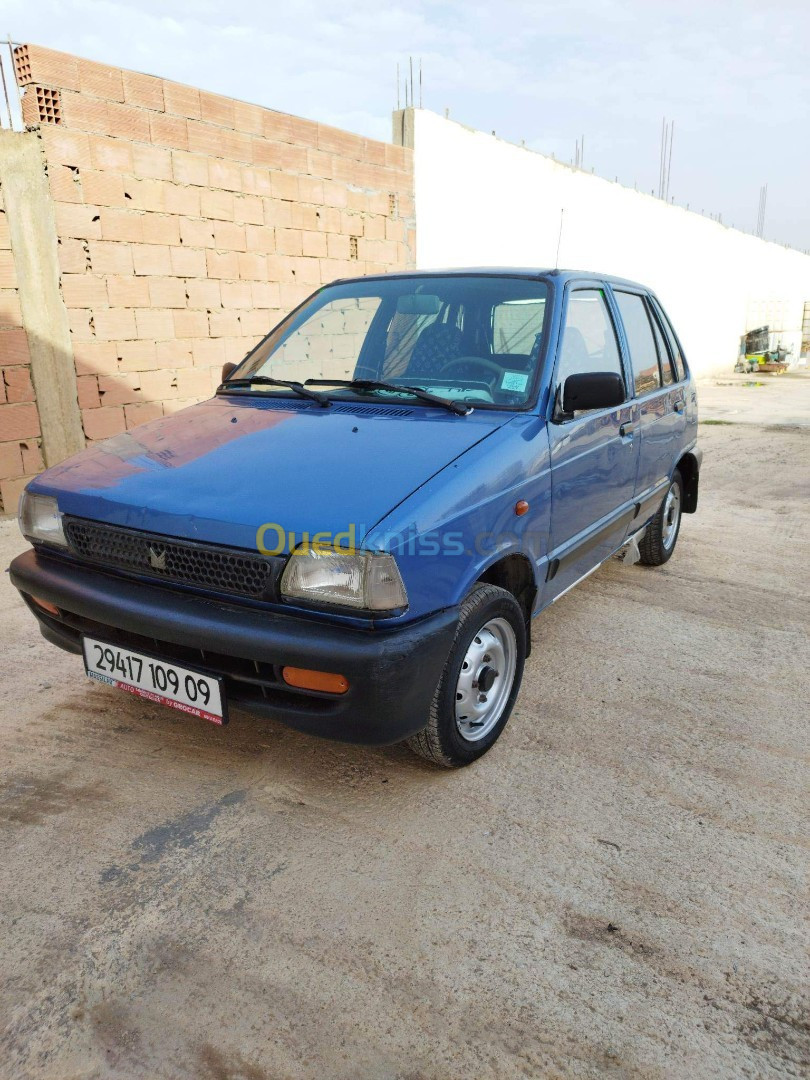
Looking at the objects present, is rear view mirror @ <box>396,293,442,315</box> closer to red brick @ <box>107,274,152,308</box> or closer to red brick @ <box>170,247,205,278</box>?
red brick @ <box>107,274,152,308</box>

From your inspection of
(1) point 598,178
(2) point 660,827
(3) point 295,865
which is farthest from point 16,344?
(1) point 598,178

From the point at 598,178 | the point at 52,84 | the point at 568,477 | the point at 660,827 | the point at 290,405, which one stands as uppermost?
the point at 598,178

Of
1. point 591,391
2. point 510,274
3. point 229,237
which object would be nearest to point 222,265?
point 229,237

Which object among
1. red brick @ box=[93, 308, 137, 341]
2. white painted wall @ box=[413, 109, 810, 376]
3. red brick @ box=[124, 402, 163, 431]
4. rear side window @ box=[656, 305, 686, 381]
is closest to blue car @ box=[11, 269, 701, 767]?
rear side window @ box=[656, 305, 686, 381]

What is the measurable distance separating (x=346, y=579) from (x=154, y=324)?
554 centimetres

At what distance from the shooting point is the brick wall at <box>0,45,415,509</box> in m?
6.01

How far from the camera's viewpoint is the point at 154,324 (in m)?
6.75

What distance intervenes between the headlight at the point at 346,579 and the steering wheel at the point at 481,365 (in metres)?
1.17

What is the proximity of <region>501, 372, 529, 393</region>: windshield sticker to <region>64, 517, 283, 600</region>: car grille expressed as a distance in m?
1.25

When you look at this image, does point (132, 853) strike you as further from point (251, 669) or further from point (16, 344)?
point (16, 344)

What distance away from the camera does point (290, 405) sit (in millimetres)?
3020

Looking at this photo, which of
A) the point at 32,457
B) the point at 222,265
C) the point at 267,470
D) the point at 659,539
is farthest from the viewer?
the point at 222,265

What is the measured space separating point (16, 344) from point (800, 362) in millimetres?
23395

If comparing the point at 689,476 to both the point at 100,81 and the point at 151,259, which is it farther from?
the point at 100,81
